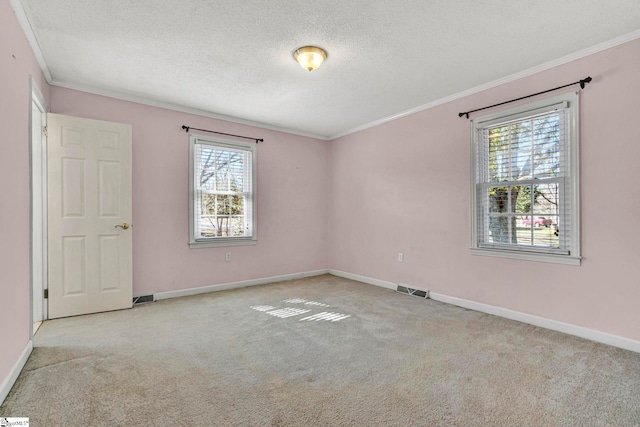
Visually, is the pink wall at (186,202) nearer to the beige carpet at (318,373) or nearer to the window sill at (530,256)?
the beige carpet at (318,373)

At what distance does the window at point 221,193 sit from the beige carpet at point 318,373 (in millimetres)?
1420

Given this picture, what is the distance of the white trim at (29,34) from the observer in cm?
219

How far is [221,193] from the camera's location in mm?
4629

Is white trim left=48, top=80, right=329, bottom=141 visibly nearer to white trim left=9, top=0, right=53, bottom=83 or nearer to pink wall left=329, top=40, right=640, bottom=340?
white trim left=9, top=0, right=53, bottom=83

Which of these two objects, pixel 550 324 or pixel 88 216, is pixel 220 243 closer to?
pixel 88 216

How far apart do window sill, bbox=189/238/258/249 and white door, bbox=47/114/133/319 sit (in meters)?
0.87

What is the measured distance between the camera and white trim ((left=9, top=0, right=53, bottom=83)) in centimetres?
219

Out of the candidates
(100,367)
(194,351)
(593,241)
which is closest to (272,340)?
(194,351)

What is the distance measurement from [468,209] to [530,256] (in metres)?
0.81

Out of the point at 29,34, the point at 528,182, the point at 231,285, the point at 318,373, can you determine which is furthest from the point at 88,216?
the point at 528,182

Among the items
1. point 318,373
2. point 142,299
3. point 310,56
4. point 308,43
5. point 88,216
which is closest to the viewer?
point 318,373

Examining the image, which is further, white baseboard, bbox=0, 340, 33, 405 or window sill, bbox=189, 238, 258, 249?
window sill, bbox=189, 238, 258, 249

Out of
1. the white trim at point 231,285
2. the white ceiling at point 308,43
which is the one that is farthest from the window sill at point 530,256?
the white trim at point 231,285

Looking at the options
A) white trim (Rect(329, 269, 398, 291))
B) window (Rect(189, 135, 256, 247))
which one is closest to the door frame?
window (Rect(189, 135, 256, 247))
